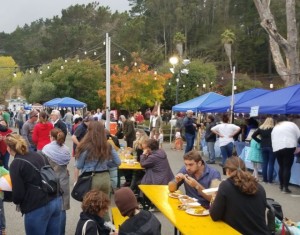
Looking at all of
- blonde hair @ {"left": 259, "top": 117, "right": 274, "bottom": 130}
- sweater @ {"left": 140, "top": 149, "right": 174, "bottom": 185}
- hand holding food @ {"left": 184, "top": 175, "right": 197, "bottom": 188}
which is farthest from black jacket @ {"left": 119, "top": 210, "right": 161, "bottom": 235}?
blonde hair @ {"left": 259, "top": 117, "right": 274, "bottom": 130}

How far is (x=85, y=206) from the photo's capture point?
11.5 ft

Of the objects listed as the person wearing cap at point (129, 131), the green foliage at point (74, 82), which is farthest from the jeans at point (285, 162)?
the green foliage at point (74, 82)

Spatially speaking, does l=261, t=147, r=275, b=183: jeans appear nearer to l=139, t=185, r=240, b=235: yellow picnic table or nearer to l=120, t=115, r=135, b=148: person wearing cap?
l=120, t=115, r=135, b=148: person wearing cap

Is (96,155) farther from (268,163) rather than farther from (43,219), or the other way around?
(268,163)

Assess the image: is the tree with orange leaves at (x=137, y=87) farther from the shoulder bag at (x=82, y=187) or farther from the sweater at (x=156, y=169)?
the shoulder bag at (x=82, y=187)

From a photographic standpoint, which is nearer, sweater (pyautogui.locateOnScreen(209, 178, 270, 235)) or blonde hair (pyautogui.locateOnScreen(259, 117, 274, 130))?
sweater (pyautogui.locateOnScreen(209, 178, 270, 235))

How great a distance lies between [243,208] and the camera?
142 inches

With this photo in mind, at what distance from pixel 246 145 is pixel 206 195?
7.51m

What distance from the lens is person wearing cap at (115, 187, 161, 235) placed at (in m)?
3.11

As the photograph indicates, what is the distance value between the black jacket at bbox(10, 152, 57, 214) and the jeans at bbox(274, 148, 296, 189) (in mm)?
6082

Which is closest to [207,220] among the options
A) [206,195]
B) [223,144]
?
[206,195]

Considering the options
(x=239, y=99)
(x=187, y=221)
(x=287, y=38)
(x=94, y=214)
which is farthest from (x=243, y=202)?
(x=287, y=38)

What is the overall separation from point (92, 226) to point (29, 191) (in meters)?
0.80

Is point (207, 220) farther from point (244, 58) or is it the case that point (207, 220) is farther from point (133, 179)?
point (244, 58)
